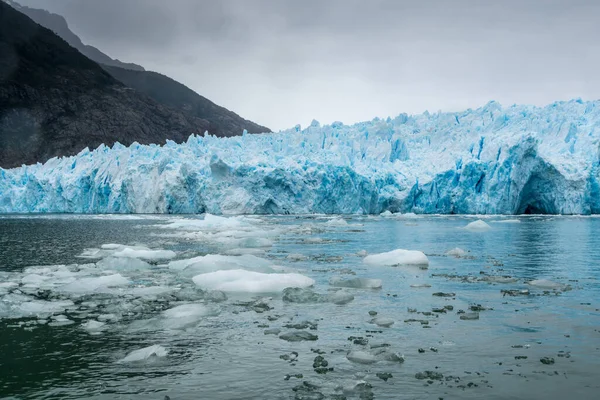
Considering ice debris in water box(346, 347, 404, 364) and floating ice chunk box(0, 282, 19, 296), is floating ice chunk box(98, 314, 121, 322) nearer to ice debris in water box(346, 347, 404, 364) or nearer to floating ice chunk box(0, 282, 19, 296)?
floating ice chunk box(0, 282, 19, 296)

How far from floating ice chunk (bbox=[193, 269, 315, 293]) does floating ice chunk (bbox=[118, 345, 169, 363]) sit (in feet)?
12.1

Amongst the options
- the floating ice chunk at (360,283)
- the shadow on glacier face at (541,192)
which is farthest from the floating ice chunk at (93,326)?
the shadow on glacier face at (541,192)

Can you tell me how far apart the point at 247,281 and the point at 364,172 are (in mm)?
33265

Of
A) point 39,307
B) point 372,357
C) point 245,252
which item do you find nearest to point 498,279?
point 372,357

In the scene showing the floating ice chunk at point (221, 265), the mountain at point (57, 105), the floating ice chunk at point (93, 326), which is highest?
the mountain at point (57, 105)

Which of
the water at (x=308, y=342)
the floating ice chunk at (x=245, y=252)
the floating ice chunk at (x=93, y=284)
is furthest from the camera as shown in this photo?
the floating ice chunk at (x=245, y=252)

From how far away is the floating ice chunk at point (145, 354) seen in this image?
17.9 ft

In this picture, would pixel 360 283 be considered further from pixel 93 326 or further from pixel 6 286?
pixel 6 286

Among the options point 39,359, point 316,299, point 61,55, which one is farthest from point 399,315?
point 61,55

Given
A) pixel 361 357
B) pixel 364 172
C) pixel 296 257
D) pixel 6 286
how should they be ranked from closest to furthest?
pixel 361 357, pixel 6 286, pixel 296 257, pixel 364 172

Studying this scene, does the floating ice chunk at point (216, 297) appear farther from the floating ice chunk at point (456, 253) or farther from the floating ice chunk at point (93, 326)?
the floating ice chunk at point (456, 253)

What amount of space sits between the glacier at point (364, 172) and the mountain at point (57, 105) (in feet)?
151

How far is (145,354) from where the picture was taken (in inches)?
217

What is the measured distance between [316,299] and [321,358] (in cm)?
306
